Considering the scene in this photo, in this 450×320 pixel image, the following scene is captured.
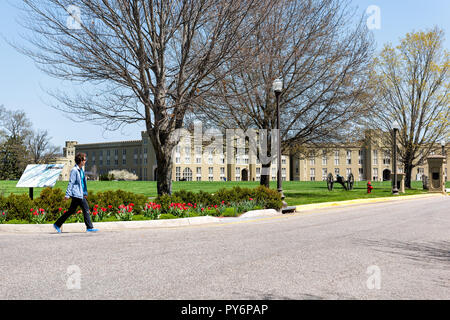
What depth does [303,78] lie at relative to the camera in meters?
20.5

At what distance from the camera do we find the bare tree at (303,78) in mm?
19516

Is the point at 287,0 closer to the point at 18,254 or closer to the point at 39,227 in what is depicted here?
the point at 39,227

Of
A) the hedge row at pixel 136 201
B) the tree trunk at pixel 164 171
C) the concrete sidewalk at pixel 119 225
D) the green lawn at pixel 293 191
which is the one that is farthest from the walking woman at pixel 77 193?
the green lawn at pixel 293 191

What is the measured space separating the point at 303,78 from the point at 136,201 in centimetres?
1165

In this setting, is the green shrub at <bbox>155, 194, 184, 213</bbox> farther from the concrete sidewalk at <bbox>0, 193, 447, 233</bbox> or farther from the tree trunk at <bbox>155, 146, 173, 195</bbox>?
the tree trunk at <bbox>155, 146, 173, 195</bbox>

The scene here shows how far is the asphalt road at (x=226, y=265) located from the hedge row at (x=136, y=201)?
1.93 meters

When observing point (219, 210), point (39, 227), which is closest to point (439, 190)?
point (219, 210)

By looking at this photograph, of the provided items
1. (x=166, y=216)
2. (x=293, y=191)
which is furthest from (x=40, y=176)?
(x=293, y=191)

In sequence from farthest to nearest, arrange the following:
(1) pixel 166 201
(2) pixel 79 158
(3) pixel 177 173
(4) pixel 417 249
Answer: (3) pixel 177 173
(1) pixel 166 201
(2) pixel 79 158
(4) pixel 417 249

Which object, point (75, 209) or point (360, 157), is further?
point (360, 157)

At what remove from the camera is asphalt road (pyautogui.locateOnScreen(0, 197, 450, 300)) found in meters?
4.64

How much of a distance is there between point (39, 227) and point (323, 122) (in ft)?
49.9

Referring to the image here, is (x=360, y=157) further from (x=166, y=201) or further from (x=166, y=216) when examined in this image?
(x=166, y=216)

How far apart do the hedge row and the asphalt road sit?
1929 mm
